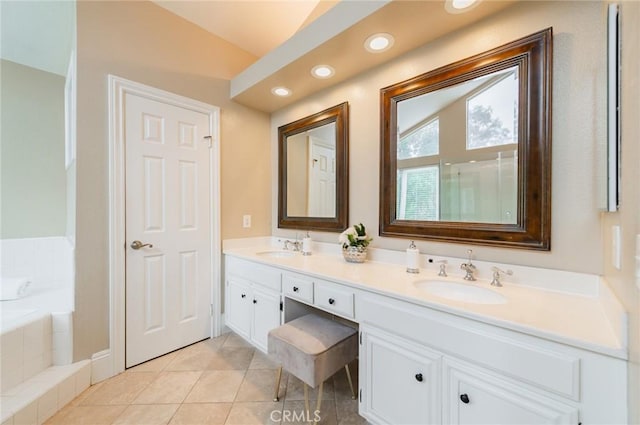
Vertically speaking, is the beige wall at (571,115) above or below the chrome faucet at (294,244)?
above

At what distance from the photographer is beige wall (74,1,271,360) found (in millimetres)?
1716

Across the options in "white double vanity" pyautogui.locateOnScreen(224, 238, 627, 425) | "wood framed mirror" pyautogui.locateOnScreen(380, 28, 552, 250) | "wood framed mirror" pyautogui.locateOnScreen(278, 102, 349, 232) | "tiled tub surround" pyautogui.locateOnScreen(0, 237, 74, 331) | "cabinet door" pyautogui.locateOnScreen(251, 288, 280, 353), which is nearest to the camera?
"white double vanity" pyautogui.locateOnScreen(224, 238, 627, 425)

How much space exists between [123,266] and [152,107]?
49.4 inches

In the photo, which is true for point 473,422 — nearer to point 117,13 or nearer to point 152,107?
point 152,107

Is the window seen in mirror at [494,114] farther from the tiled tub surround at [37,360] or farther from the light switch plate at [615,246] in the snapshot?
the tiled tub surround at [37,360]

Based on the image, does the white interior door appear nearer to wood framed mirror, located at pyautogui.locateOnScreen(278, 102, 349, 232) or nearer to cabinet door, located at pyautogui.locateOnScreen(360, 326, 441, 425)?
wood framed mirror, located at pyautogui.locateOnScreen(278, 102, 349, 232)

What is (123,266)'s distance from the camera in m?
1.86

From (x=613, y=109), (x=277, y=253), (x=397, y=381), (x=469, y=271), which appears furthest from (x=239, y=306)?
(x=613, y=109)

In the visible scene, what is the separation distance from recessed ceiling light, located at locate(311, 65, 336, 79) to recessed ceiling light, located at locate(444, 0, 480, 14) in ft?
2.72

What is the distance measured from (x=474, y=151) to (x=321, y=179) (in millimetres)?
1212

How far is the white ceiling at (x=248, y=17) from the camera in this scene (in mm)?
2084

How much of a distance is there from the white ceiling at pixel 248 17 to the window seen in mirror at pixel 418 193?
5.71 feet

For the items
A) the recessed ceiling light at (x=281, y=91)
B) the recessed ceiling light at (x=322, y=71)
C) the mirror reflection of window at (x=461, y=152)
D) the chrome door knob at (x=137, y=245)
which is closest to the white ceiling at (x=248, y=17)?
the recessed ceiling light at (x=281, y=91)

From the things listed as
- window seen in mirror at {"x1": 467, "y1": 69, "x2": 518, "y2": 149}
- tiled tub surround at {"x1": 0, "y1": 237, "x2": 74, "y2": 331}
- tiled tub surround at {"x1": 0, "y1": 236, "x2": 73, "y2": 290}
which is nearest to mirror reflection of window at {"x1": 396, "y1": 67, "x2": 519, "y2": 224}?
window seen in mirror at {"x1": 467, "y1": 69, "x2": 518, "y2": 149}
